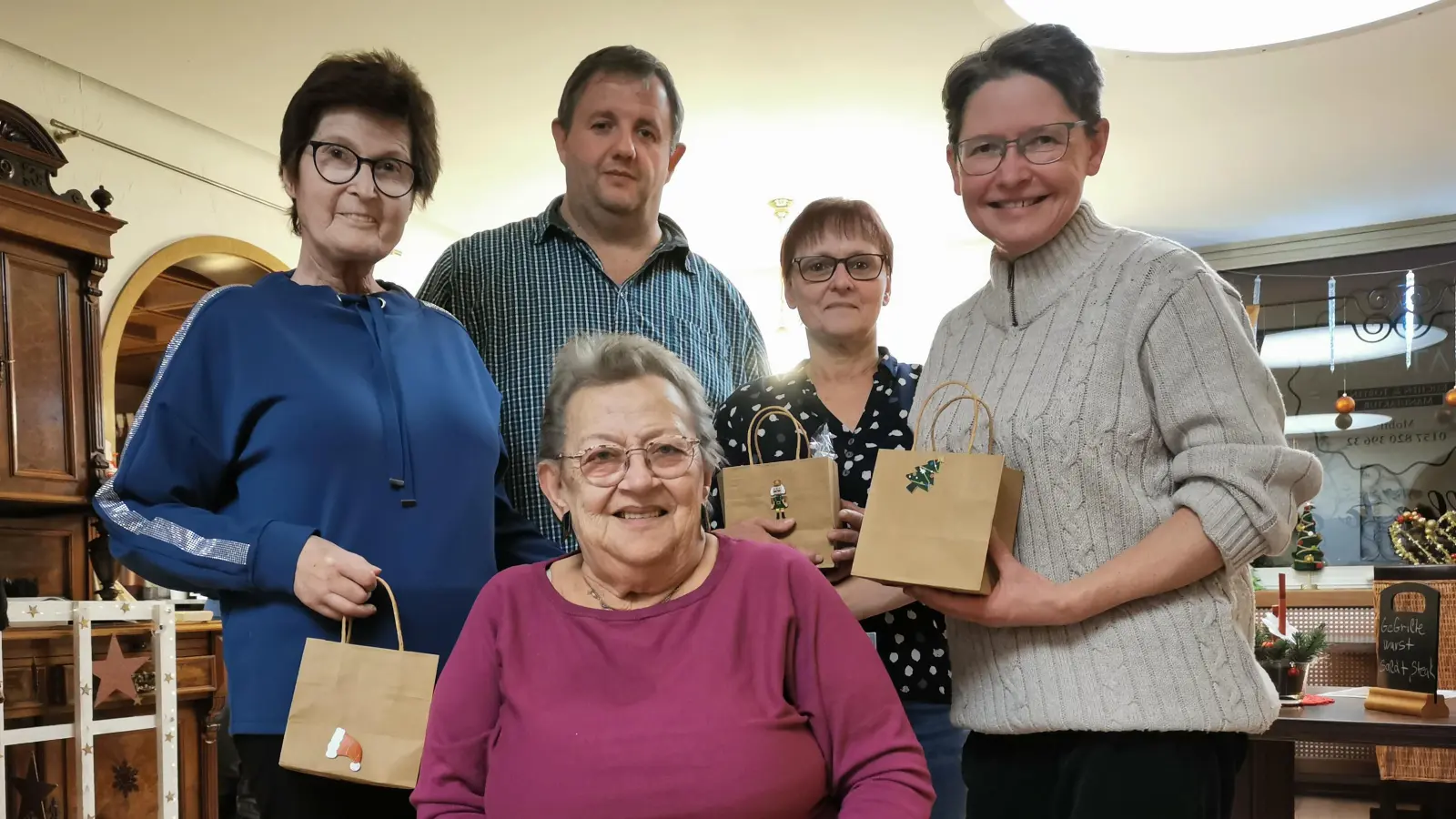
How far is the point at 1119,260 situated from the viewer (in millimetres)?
1321

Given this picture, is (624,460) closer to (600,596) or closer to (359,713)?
(600,596)

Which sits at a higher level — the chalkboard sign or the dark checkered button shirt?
the dark checkered button shirt

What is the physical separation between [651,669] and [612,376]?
0.37 metres

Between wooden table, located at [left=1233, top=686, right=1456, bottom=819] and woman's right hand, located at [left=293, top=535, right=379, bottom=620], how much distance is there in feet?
5.69

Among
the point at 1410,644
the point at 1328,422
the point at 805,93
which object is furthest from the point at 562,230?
the point at 1328,422

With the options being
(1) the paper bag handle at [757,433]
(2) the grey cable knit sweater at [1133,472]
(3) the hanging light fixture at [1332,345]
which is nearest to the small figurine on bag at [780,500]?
(1) the paper bag handle at [757,433]

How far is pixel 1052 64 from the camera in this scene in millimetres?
1328

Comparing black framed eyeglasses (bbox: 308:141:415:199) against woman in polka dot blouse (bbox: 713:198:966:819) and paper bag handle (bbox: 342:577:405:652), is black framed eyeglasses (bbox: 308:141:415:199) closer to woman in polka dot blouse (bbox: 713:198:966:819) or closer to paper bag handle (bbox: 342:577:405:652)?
paper bag handle (bbox: 342:577:405:652)

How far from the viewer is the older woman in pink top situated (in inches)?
47.9

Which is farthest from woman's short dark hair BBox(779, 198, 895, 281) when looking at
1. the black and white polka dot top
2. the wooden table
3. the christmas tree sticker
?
the christmas tree sticker

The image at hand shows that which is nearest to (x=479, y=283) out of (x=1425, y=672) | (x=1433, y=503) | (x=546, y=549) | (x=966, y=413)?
(x=546, y=549)

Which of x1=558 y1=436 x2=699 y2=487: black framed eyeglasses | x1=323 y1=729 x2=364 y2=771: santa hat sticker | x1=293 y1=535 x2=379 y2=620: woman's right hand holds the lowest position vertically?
x1=323 y1=729 x2=364 y2=771: santa hat sticker

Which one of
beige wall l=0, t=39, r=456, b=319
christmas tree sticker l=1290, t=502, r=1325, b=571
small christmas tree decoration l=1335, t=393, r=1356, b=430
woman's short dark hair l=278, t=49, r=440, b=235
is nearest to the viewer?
woman's short dark hair l=278, t=49, r=440, b=235

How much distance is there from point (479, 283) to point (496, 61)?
2467 mm
